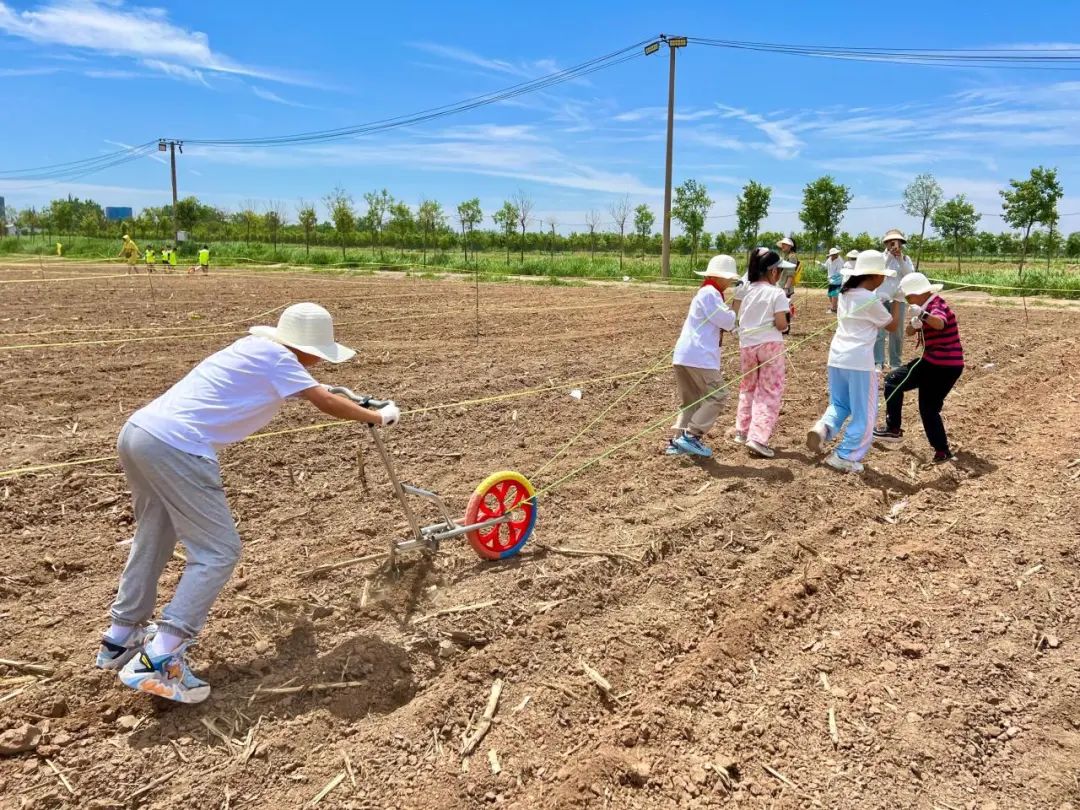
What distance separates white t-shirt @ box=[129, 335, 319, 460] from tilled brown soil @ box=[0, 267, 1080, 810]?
110 centimetres

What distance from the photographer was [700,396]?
20.7ft

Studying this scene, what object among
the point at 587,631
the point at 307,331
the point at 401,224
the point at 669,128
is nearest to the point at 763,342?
the point at 587,631

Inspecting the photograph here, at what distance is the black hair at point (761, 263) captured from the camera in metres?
6.18

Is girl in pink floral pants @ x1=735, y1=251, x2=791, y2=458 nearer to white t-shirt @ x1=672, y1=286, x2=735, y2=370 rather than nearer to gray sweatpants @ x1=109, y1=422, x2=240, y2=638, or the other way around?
white t-shirt @ x1=672, y1=286, x2=735, y2=370

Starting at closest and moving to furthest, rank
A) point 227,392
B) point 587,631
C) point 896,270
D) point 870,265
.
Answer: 1. point 227,392
2. point 587,631
3. point 870,265
4. point 896,270

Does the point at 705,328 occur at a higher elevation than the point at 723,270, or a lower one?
lower

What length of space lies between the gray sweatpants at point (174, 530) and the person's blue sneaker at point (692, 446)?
3992 millimetres

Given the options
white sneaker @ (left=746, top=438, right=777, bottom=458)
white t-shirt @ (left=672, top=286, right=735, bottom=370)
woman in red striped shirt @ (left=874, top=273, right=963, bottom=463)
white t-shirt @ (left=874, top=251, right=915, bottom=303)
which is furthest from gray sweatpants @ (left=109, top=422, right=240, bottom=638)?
white t-shirt @ (left=874, top=251, right=915, bottom=303)

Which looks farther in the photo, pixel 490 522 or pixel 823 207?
pixel 823 207

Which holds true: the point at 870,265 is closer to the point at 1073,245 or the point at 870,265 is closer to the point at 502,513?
the point at 502,513

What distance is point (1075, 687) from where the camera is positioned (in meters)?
3.28

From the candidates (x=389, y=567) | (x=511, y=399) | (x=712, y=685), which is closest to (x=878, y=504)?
(x=712, y=685)

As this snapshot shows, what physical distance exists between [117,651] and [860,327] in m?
5.44

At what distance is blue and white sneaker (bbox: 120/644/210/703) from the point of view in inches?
118
